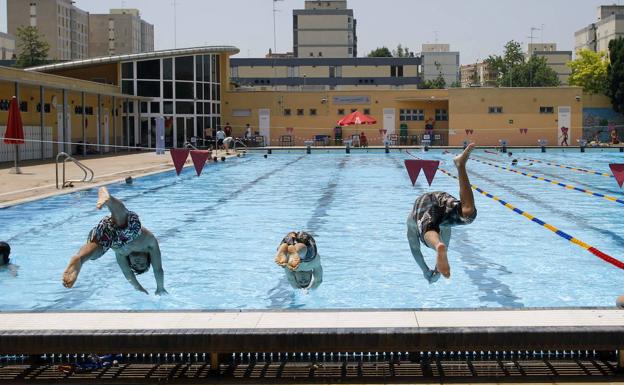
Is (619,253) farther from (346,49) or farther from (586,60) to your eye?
(346,49)

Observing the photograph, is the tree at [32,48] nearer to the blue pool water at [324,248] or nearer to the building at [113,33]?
the building at [113,33]

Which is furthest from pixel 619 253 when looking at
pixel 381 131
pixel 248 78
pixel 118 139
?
pixel 248 78

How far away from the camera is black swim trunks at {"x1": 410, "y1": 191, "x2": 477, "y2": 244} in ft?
19.2

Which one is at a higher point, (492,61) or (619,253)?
(492,61)

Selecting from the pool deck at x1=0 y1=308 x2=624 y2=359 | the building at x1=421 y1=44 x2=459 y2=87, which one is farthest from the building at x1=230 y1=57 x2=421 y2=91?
the pool deck at x1=0 y1=308 x2=624 y2=359

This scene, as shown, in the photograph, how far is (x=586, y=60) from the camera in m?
74.2

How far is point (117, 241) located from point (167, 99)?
36.6 meters

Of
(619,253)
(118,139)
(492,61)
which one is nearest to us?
(619,253)

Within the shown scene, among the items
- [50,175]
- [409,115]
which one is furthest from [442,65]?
[50,175]

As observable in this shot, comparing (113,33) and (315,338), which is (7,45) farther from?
(315,338)

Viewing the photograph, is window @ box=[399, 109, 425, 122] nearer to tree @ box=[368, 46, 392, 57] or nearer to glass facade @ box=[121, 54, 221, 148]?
glass facade @ box=[121, 54, 221, 148]

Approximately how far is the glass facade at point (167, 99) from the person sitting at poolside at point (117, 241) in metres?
34.2

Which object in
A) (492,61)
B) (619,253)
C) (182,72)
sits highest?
(492,61)

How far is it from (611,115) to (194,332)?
4816 cm
